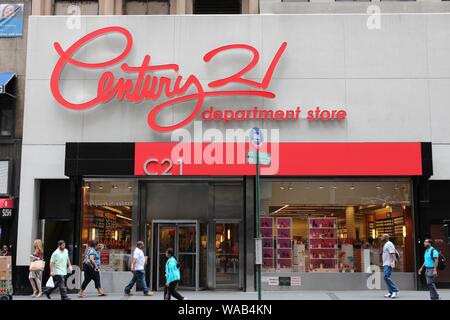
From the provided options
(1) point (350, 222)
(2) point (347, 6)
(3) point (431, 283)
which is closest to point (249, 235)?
(1) point (350, 222)

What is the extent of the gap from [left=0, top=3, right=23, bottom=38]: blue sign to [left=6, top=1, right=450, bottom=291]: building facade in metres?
1.18

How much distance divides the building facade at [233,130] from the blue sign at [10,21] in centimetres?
118

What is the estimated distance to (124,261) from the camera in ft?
58.6

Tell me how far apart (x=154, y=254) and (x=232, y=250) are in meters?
2.70

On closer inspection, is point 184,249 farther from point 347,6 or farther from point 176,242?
point 347,6

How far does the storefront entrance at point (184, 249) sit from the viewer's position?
17953mm

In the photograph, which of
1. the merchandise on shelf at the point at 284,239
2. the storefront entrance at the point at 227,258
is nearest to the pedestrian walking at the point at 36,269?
the storefront entrance at the point at 227,258

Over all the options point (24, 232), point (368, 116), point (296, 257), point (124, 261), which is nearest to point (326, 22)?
point (368, 116)

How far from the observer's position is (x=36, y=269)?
16.5 metres

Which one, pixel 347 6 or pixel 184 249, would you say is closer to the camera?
pixel 184 249

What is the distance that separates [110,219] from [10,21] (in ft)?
27.2

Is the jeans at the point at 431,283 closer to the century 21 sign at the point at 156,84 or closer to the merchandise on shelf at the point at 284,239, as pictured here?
the merchandise on shelf at the point at 284,239

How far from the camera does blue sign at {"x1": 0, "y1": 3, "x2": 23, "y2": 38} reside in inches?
758

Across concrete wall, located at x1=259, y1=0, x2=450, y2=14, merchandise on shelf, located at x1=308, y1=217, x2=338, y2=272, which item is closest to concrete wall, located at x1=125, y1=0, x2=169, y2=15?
concrete wall, located at x1=259, y1=0, x2=450, y2=14
